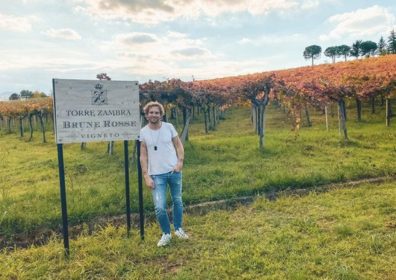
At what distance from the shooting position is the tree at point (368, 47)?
7836cm

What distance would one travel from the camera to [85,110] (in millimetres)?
6582

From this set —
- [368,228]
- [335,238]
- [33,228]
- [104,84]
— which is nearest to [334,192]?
[368,228]

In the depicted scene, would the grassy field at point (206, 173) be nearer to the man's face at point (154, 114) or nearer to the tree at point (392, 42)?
the man's face at point (154, 114)

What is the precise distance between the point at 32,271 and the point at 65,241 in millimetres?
802

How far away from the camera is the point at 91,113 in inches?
261

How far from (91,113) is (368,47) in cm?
8347

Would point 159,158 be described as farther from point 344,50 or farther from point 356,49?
point 344,50

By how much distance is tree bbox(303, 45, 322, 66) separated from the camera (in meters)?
96.7

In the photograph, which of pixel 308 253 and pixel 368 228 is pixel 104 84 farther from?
pixel 368 228

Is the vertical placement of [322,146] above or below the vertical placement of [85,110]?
below

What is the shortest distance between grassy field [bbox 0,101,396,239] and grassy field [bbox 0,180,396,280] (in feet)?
5.85

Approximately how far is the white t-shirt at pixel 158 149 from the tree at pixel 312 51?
97.3m

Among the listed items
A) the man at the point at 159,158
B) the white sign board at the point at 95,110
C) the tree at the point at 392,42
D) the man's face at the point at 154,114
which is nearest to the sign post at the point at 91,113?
the white sign board at the point at 95,110

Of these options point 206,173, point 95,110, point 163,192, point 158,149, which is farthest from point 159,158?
point 206,173
